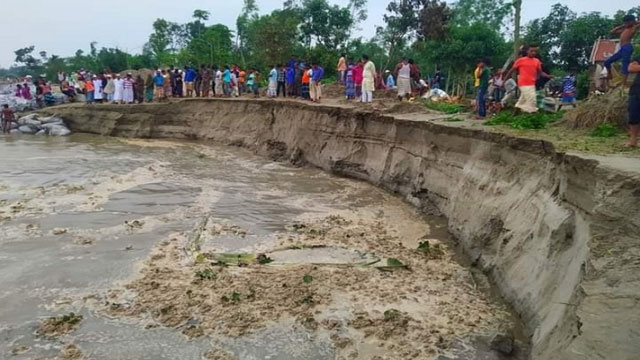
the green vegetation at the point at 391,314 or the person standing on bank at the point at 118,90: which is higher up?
the person standing on bank at the point at 118,90

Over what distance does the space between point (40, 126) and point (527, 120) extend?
20.5 m

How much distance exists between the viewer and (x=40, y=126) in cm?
2233

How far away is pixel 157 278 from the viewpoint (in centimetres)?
686

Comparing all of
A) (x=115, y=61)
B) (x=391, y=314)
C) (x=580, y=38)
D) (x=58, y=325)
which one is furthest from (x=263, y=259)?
(x=115, y=61)

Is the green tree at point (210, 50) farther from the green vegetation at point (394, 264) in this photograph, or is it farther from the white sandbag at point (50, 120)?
the green vegetation at point (394, 264)

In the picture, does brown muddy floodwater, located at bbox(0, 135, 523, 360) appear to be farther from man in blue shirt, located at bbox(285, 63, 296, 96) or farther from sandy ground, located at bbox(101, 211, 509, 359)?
man in blue shirt, located at bbox(285, 63, 296, 96)

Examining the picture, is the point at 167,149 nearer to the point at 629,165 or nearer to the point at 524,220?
the point at 524,220

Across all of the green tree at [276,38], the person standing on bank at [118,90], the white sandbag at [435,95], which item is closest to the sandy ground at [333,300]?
the white sandbag at [435,95]

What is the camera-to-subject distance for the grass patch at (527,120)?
9180 millimetres

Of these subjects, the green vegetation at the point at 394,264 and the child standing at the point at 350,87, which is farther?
the child standing at the point at 350,87

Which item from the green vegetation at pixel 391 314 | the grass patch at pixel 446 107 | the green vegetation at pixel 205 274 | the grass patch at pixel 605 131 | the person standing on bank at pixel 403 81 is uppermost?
the person standing on bank at pixel 403 81

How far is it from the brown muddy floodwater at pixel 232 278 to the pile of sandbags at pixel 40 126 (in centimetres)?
1060

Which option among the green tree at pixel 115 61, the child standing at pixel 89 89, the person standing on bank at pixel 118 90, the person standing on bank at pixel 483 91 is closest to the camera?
the person standing on bank at pixel 483 91

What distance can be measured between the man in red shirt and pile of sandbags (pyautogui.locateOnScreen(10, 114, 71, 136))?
62.6ft
